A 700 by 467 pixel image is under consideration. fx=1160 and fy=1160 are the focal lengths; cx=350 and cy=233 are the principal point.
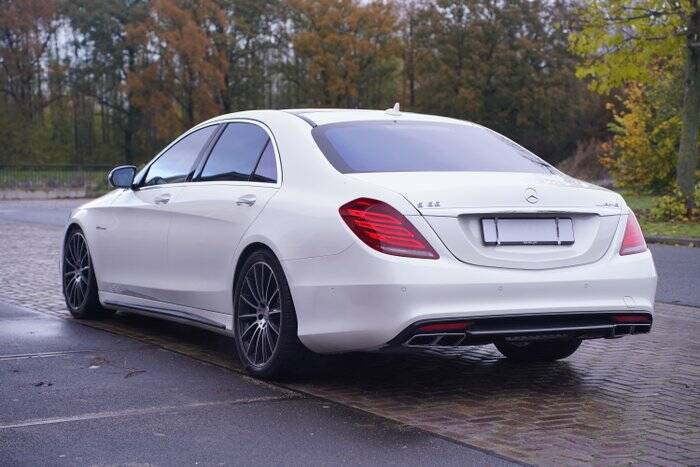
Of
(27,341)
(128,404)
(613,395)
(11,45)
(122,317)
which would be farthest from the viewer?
(11,45)

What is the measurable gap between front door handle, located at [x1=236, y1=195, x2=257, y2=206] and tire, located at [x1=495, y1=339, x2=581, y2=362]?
1.79 m

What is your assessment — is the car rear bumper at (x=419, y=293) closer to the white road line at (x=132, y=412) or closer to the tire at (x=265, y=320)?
the tire at (x=265, y=320)

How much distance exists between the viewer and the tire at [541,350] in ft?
23.4

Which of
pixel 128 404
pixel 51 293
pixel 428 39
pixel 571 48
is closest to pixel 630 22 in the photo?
pixel 571 48

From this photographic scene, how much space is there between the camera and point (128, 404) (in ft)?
19.0

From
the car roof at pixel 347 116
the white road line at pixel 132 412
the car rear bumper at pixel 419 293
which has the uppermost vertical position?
the car roof at pixel 347 116

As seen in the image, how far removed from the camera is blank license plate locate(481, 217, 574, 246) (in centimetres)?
586

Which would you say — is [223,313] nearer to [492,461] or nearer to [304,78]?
[492,461]

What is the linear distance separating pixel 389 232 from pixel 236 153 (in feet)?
6.02

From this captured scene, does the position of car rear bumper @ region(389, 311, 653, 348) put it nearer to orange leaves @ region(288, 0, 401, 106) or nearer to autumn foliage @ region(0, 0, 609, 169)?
autumn foliage @ region(0, 0, 609, 169)

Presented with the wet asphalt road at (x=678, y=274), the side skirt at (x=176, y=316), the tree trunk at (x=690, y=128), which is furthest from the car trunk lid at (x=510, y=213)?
the tree trunk at (x=690, y=128)

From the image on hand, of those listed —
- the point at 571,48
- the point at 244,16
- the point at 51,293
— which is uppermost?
the point at 244,16

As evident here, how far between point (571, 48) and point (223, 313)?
63.1ft

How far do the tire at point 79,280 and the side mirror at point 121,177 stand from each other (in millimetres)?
731
